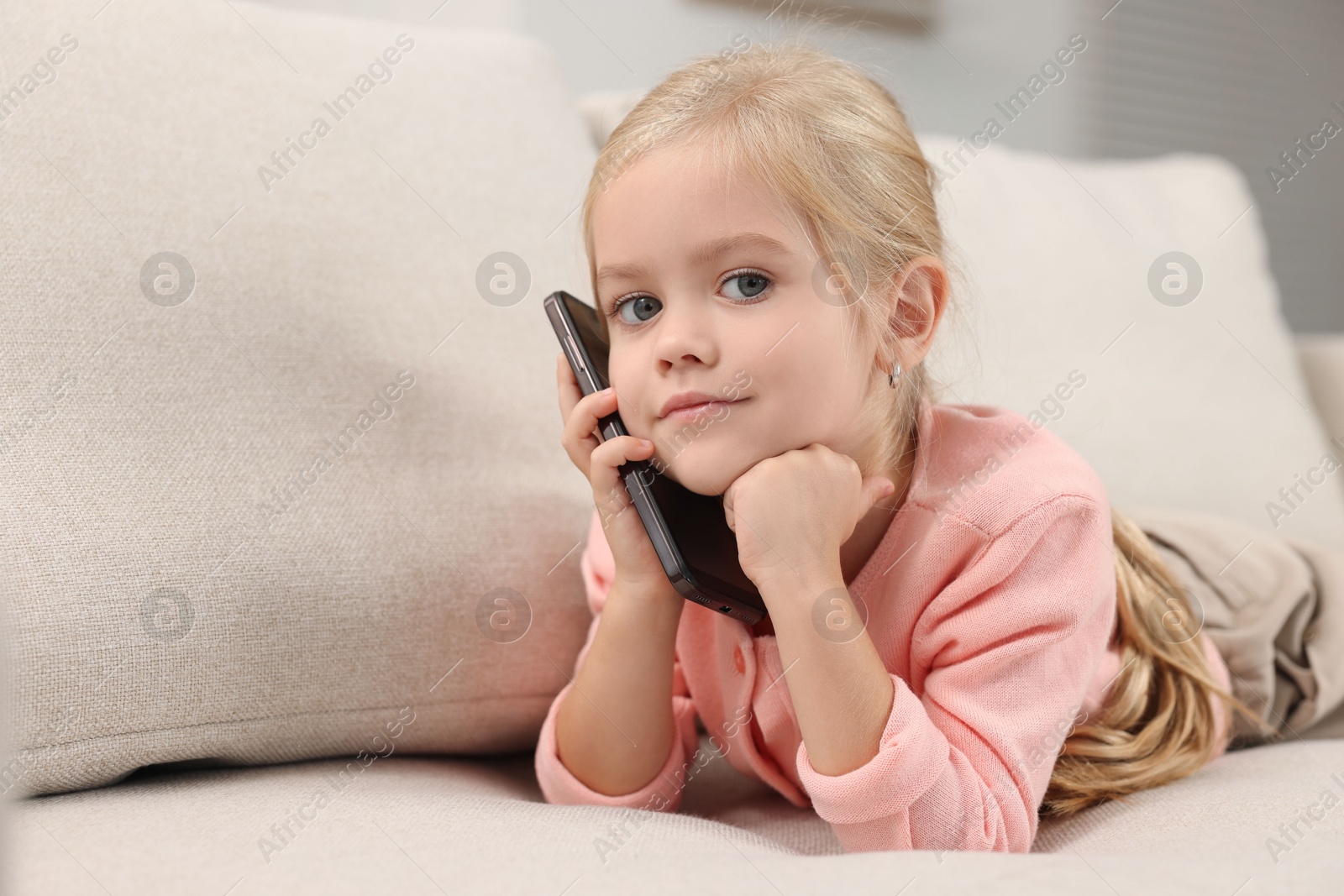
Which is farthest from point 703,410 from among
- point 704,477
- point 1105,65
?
point 1105,65

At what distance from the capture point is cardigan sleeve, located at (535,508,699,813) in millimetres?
819

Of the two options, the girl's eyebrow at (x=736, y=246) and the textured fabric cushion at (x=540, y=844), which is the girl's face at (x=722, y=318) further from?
the textured fabric cushion at (x=540, y=844)

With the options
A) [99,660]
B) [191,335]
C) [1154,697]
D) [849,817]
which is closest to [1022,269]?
[1154,697]

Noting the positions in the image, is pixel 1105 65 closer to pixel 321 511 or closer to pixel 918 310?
pixel 918 310

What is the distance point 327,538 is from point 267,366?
0.47 ft

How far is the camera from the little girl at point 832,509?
689 mm

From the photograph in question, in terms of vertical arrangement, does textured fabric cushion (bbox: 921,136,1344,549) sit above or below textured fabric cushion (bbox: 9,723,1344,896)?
above

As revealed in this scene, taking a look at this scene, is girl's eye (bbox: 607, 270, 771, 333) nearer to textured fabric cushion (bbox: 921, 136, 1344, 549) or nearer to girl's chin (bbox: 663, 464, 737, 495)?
girl's chin (bbox: 663, 464, 737, 495)

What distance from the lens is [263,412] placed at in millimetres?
795

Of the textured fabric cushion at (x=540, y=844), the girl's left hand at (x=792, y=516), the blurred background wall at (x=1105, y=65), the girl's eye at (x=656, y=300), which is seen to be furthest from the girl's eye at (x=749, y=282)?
the blurred background wall at (x=1105, y=65)

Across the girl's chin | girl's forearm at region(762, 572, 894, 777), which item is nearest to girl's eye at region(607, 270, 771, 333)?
the girl's chin

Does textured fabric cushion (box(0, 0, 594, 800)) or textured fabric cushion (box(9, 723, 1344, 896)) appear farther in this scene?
textured fabric cushion (box(0, 0, 594, 800))

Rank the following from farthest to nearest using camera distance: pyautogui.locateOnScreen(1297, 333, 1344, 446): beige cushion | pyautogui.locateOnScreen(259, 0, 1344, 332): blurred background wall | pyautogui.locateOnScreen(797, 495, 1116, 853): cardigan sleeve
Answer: pyautogui.locateOnScreen(259, 0, 1344, 332): blurred background wall, pyautogui.locateOnScreen(1297, 333, 1344, 446): beige cushion, pyautogui.locateOnScreen(797, 495, 1116, 853): cardigan sleeve

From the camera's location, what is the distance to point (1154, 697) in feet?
3.00
